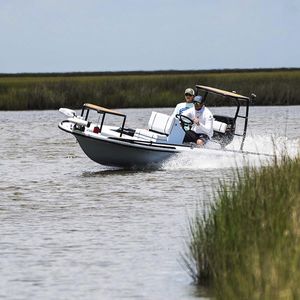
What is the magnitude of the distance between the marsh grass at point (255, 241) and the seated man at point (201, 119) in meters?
9.32

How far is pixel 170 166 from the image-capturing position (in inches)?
944

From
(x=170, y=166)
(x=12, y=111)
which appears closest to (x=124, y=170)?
(x=170, y=166)

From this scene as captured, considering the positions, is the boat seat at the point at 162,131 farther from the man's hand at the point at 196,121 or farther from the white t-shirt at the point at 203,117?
the man's hand at the point at 196,121

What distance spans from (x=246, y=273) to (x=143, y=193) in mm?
11265

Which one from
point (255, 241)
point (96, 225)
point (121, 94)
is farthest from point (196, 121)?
point (121, 94)

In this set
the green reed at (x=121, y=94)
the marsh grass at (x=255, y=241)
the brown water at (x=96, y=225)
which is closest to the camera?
the marsh grass at (x=255, y=241)

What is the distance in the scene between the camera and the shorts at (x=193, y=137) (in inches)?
897

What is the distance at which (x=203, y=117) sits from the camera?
22.3m

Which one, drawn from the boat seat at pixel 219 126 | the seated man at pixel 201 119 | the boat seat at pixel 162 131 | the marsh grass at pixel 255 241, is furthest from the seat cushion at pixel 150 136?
the marsh grass at pixel 255 241

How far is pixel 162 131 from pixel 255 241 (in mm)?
A: 13727

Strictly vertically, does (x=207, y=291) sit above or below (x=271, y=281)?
below

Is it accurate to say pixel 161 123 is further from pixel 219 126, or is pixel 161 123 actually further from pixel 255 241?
pixel 255 241

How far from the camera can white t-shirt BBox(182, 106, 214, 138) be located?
22.2 meters

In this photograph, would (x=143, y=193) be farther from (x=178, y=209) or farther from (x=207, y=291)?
(x=207, y=291)
